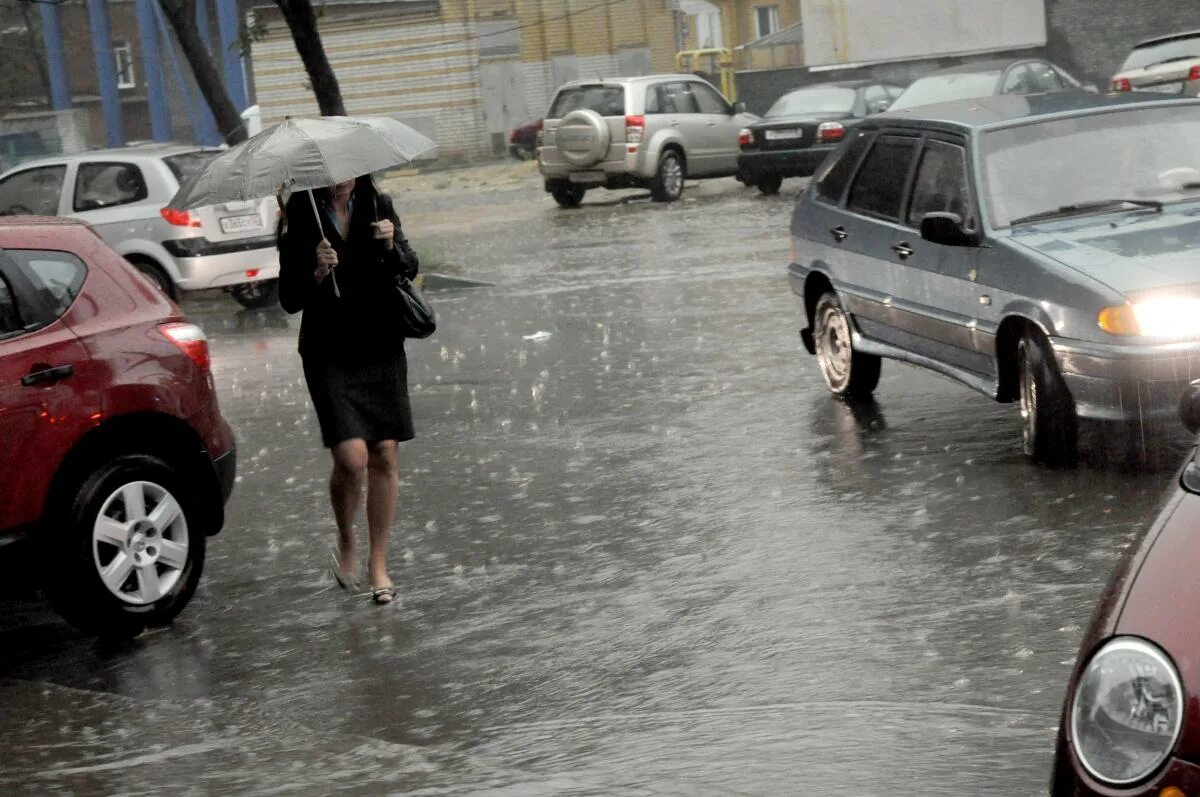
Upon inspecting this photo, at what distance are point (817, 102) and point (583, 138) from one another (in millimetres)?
3574

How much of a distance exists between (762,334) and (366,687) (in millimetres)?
8189

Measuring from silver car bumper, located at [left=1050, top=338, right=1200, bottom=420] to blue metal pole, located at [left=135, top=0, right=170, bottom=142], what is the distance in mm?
48511

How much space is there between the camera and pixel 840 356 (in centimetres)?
1099

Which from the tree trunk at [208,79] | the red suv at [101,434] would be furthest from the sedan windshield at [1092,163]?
the tree trunk at [208,79]

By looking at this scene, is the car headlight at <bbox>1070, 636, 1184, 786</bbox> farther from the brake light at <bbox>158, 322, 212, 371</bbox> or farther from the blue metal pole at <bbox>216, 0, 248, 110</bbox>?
the blue metal pole at <bbox>216, 0, 248, 110</bbox>

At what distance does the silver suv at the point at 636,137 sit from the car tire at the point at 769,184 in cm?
144

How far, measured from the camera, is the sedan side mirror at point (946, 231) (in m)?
9.06

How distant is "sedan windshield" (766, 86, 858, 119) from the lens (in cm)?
2920

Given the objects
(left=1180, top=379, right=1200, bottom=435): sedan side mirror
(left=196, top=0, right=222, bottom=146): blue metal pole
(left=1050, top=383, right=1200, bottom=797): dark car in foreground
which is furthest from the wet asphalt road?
(left=196, top=0, right=222, bottom=146): blue metal pole

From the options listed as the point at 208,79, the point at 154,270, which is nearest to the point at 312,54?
the point at 208,79

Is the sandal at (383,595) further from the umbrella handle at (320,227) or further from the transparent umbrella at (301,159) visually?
the transparent umbrella at (301,159)

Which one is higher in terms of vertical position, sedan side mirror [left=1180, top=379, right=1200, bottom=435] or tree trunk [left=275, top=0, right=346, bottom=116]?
tree trunk [left=275, top=0, right=346, bottom=116]

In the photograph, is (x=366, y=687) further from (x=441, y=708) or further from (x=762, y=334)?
(x=762, y=334)

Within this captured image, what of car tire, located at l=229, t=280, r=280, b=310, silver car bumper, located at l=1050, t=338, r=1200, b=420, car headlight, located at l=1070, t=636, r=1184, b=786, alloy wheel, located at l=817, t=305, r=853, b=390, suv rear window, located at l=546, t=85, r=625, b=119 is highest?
suv rear window, located at l=546, t=85, r=625, b=119
